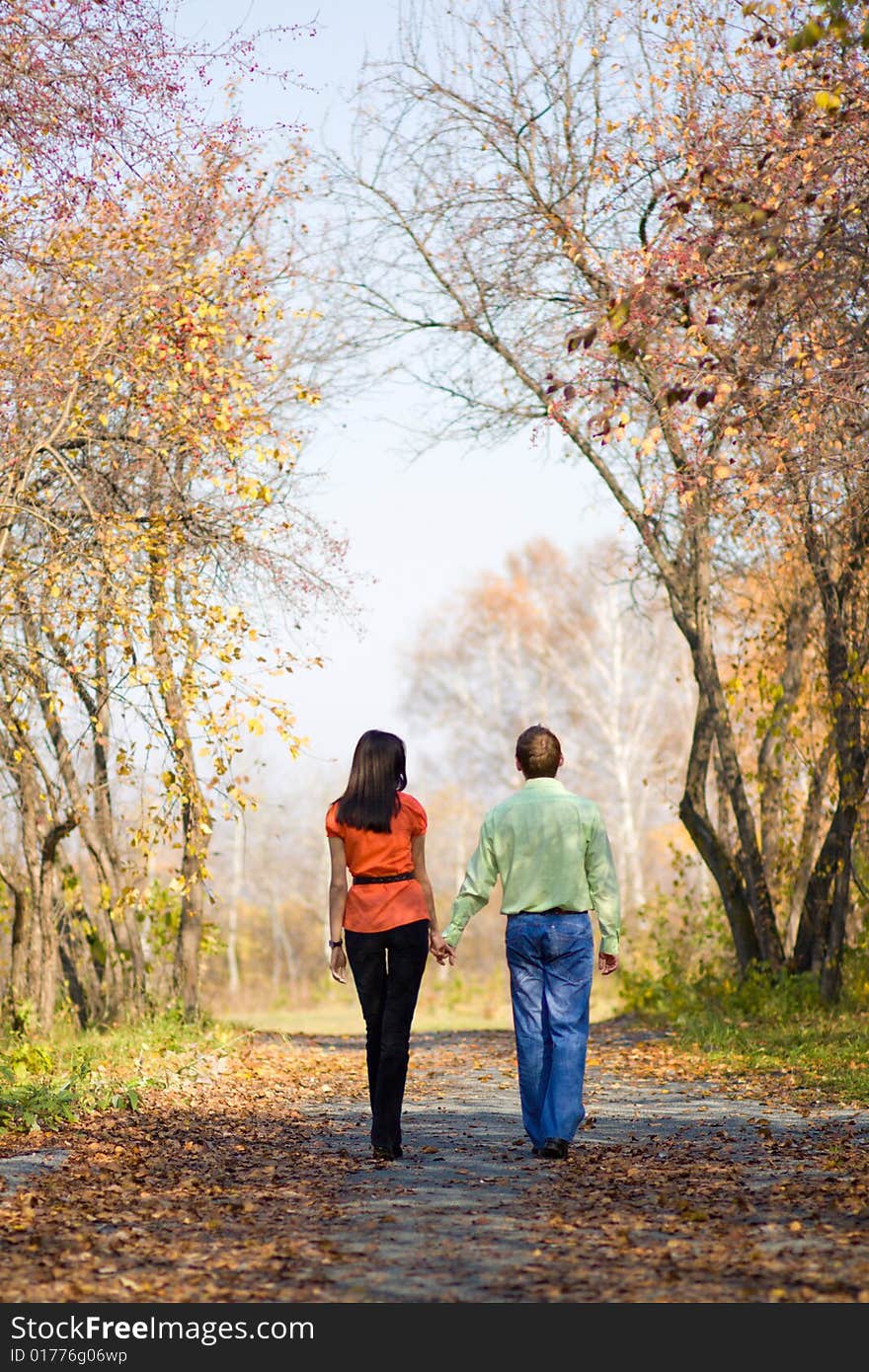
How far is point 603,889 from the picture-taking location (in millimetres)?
7184

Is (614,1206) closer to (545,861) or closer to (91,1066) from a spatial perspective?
(545,861)

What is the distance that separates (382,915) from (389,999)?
1.26 feet

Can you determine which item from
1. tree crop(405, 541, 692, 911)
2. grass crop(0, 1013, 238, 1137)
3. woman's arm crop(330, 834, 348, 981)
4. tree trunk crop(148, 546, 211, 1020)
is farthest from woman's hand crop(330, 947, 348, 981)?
tree crop(405, 541, 692, 911)

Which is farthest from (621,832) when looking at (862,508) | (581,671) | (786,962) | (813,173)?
(813,173)

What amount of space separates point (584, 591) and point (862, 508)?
92.2 feet

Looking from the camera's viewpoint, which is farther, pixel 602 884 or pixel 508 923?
pixel 602 884

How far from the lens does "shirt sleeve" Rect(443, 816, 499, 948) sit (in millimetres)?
7098

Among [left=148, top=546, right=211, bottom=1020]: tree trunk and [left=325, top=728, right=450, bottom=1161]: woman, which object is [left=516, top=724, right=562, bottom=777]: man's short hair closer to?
[left=325, top=728, right=450, bottom=1161]: woman

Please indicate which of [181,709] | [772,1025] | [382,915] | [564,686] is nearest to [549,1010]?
[382,915]

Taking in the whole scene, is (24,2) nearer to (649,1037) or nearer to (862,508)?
(862,508)

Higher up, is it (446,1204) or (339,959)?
(339,959)

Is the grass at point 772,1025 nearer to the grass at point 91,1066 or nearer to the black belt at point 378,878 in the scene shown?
the black belt at point 378,878

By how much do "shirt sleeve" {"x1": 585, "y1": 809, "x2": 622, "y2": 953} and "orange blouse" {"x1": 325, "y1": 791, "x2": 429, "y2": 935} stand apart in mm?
796

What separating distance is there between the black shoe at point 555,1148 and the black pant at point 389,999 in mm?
669
